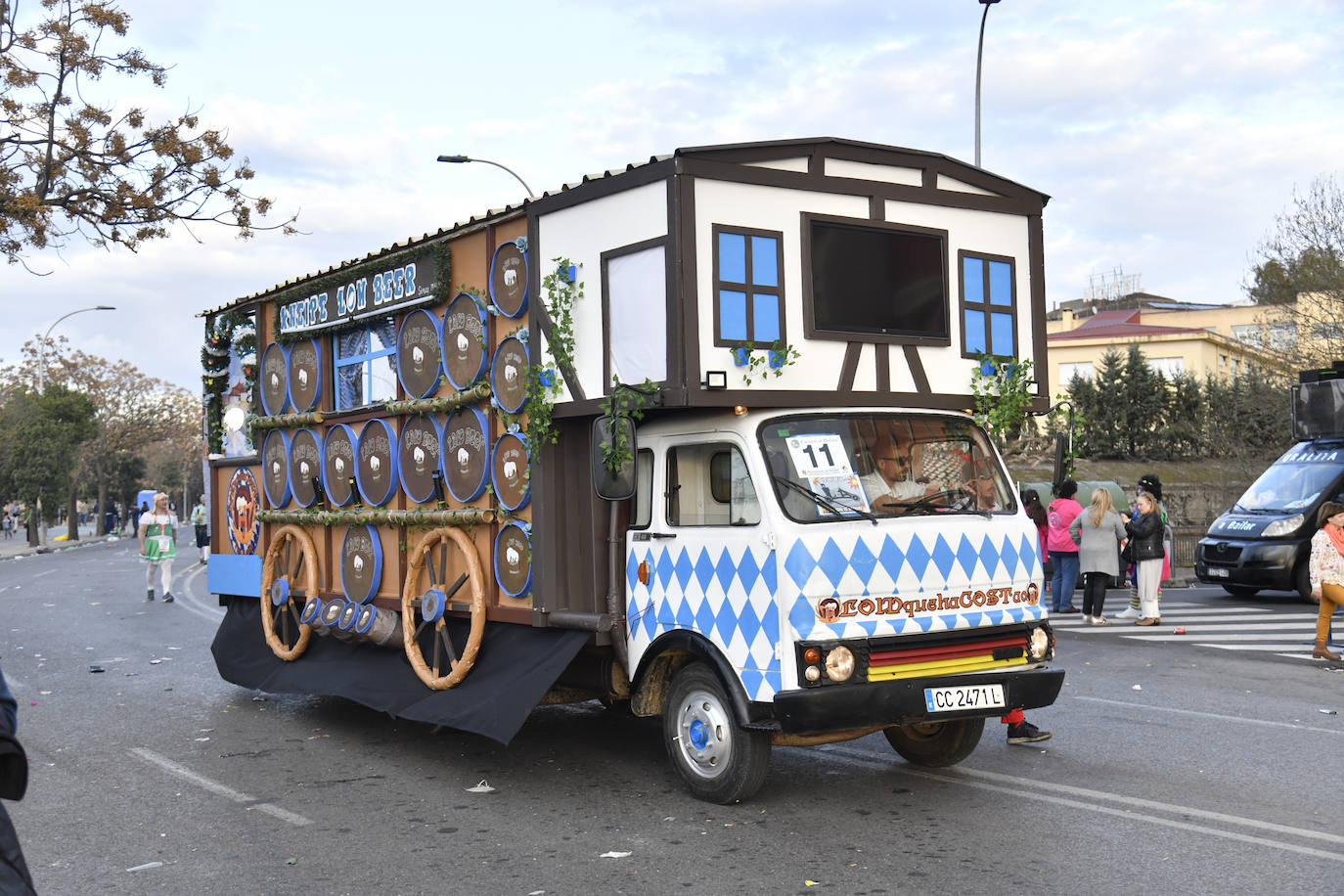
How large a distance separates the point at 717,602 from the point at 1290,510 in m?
14.6

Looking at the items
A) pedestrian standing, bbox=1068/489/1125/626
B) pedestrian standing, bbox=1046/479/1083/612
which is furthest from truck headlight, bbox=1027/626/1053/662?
pedestrian standing, bbox=1046/479/1083/612

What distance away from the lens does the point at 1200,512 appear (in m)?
28.5

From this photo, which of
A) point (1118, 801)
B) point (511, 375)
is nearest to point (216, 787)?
point (511, 375)

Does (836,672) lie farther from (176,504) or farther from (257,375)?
(176,504)

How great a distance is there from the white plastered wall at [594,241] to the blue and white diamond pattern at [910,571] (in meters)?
1.43

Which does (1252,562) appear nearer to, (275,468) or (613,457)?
(275,468)

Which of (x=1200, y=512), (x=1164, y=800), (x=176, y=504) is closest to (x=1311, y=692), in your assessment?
(x=1164, y=800)

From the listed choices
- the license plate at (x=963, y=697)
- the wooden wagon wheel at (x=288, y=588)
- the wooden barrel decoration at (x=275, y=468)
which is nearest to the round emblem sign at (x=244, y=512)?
the wooden barrel decoration at (x=275, y=468)

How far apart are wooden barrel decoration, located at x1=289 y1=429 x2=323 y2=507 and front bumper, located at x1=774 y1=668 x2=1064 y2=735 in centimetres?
550

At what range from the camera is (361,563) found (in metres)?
10.0

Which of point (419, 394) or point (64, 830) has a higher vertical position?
point (419, 394)

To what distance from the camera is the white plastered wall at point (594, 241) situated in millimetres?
7059

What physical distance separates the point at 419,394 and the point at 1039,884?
17.8 ft

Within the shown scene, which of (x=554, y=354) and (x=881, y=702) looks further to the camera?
(x=554, y=354)
